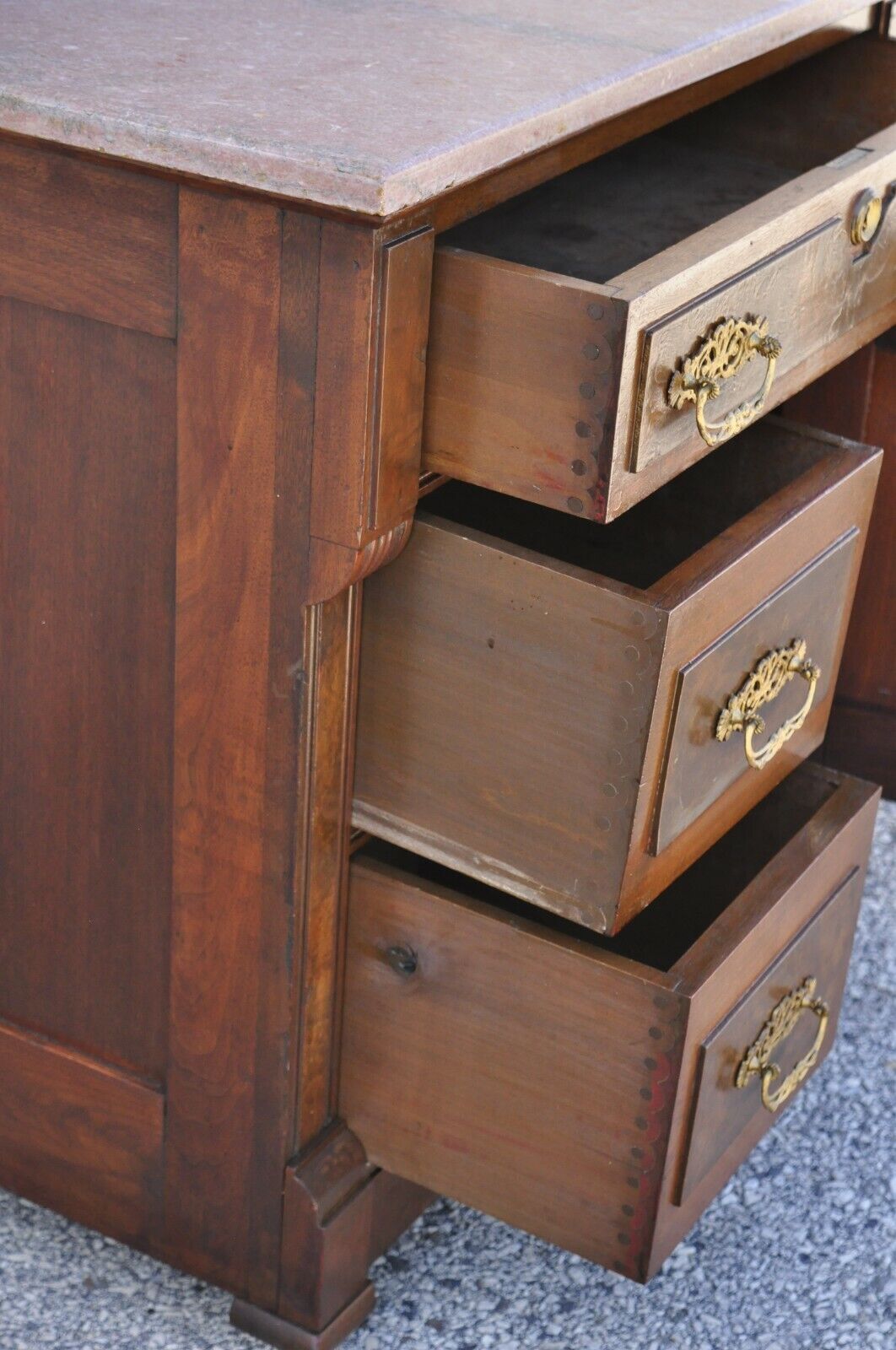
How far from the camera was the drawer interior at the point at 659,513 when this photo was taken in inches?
53.4

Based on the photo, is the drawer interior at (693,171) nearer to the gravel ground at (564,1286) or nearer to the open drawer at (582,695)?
the open drawer at (582,695)

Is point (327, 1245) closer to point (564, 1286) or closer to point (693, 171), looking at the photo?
point (564, 1286)

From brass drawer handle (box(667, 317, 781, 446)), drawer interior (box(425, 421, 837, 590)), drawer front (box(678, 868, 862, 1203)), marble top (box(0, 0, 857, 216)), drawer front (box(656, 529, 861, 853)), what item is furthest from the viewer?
drawer interior (box(425, 421, 837, 590))

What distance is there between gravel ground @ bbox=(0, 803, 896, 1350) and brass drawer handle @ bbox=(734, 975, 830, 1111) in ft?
0.41

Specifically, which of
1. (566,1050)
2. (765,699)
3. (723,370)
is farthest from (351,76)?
(566,1050)

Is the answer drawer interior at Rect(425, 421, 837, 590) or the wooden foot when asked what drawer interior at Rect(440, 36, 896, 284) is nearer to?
drawer interior at Rect(425, 421, 837, 590)

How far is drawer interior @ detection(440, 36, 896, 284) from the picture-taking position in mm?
1268

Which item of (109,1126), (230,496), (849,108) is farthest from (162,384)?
(849,108)

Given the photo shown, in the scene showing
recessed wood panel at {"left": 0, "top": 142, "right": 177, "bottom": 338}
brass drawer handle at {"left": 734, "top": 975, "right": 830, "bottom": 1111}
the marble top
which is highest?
the marble top

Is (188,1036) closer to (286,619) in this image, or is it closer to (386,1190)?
(386,1190)

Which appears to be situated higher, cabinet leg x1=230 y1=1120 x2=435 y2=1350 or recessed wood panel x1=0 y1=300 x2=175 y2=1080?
recessed wood panel x1=0 y1=300 x2=175 y2=1080

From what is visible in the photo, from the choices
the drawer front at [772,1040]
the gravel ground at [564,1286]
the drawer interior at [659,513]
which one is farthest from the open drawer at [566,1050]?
the drawer interior at [659,513]

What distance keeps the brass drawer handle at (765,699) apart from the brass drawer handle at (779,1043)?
196 mm

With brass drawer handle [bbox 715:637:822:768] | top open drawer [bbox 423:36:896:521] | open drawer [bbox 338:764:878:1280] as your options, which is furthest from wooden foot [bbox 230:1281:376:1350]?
top open drawer [bbox 423:36:896:521]
